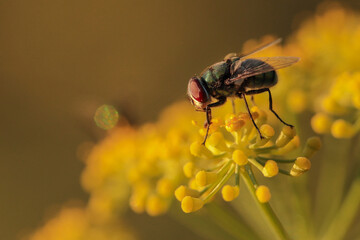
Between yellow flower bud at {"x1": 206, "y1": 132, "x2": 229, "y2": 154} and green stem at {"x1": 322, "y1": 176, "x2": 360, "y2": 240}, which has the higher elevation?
yellow flower bud at {"x1": 206, "y1": 132, "x2": 229, "y2": 154}

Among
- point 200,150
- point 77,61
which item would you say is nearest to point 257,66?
point 200,150

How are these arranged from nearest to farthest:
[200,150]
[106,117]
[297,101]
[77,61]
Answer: [200,150], [297,101], [106,117], [77,61]

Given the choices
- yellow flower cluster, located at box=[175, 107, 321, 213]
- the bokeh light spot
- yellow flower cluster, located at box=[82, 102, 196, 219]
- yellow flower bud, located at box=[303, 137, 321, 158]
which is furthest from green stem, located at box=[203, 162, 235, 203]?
the bokeh light spot

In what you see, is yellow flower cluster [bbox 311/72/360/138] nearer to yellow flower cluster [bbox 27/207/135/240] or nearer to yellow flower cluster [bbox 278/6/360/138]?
yellow flower cluster [bbox 278/6/360/138]

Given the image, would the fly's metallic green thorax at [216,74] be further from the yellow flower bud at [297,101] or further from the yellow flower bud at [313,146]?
the yellow flower bud at [313,146]

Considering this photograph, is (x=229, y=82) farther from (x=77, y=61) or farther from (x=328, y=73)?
(x=77, y=61)

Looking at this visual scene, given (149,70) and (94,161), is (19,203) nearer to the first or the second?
(149,70)
